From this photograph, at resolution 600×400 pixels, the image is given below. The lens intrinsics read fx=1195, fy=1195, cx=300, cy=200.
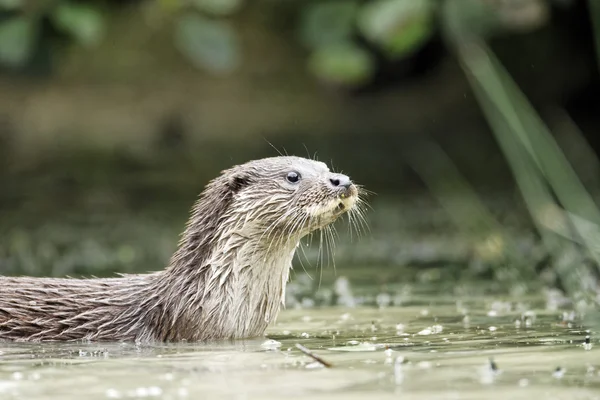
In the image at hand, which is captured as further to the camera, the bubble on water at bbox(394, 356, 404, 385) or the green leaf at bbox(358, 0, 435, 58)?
the green leaf at bbox(358, 0, 435, 58)

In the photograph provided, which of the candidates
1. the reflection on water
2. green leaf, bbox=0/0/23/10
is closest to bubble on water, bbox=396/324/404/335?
the reflection on water

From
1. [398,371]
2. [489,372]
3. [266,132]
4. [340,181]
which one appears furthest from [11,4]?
[266,132]

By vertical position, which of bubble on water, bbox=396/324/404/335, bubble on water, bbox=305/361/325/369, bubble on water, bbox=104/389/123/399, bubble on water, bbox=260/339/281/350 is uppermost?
bubble on water, bbox=396/324/404/335

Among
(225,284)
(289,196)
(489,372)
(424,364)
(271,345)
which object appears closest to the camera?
(489,372)

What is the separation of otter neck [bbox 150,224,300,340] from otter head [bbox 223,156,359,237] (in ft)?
0.23

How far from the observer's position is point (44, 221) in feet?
30.1

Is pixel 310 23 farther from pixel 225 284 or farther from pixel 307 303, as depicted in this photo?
pixel 225 284

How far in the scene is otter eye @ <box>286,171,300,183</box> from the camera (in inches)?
193

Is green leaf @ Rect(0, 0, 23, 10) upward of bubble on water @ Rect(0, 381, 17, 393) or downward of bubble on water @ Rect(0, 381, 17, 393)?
upward

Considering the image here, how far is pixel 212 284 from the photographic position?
4652mm

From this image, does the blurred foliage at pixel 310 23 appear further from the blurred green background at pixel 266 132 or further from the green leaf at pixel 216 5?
the blurred green background at pixel 266 132

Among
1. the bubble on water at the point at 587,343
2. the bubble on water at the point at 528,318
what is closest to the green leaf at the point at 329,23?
the bubble on water at the point at 528,318

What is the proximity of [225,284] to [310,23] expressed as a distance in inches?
74.3

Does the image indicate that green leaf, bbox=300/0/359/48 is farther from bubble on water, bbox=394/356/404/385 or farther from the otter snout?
bubble on water, bbox=394/356/404/385
